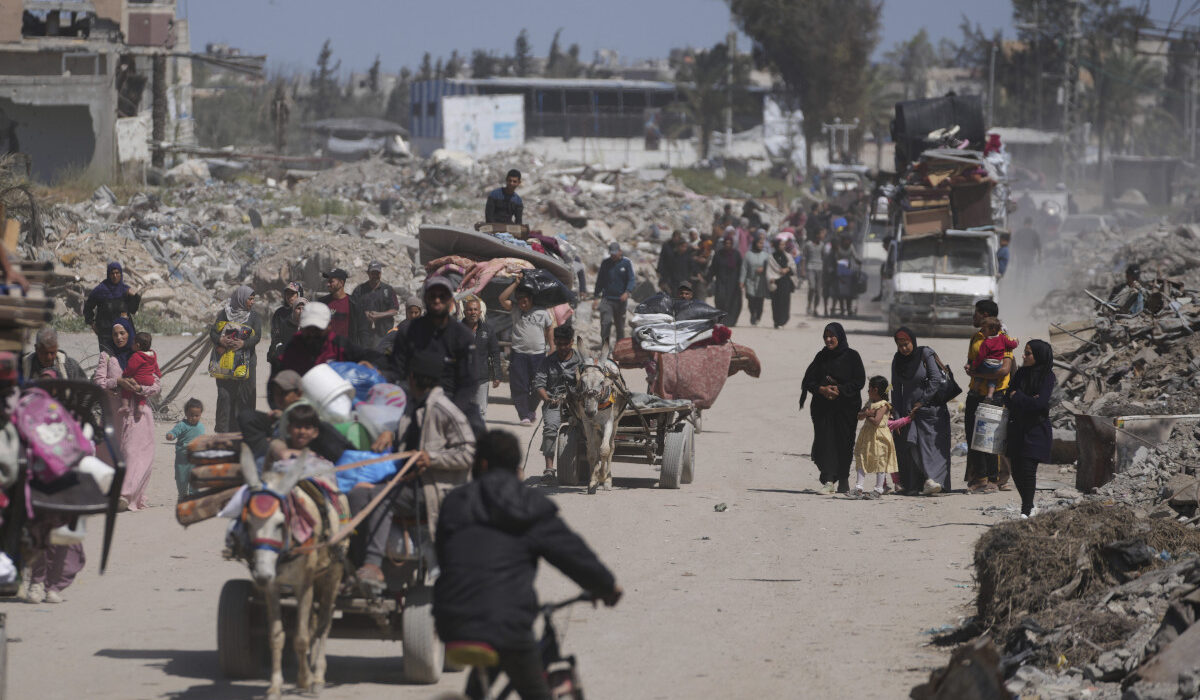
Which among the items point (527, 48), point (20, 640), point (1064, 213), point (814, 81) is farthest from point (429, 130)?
point (20, 640)

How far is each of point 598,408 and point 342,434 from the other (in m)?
5.41

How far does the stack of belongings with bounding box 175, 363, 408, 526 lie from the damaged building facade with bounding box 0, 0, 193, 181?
103 ft

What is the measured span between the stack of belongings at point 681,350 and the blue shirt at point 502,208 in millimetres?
3879

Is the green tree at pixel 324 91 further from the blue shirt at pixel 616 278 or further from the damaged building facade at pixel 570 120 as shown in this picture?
the blue shirt at pixel 616 278

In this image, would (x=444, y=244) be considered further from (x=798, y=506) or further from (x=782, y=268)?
(x=782, y=268)

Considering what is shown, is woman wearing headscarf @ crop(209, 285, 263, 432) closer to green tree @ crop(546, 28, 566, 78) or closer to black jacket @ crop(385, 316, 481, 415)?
black jacket @ crop(385, 316, 481, 415)

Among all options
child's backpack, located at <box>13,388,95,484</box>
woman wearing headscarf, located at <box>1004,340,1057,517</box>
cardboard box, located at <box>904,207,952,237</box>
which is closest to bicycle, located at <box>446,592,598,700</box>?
child's backpack, located at <box>13,388,95,484</box>

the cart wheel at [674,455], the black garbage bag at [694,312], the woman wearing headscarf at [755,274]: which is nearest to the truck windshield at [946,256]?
the woman wearing headscarf at [755,274]

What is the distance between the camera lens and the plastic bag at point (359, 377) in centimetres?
805

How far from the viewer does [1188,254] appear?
108 ft

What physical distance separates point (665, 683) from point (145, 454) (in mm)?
6543

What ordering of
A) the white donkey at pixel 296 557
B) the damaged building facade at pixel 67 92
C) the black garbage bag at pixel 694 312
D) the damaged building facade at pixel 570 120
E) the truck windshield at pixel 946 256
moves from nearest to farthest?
1. the white donkey at pixel 296 557
2. the black garbage bag at pixel 694 312
3. the truck windshield at pixel 946 256
4. the damaged building facade at pixel 67 92
5. the damaged building facade at pixel 570 120

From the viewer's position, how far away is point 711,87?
248 ft

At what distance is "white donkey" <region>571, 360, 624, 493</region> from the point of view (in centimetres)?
1302
